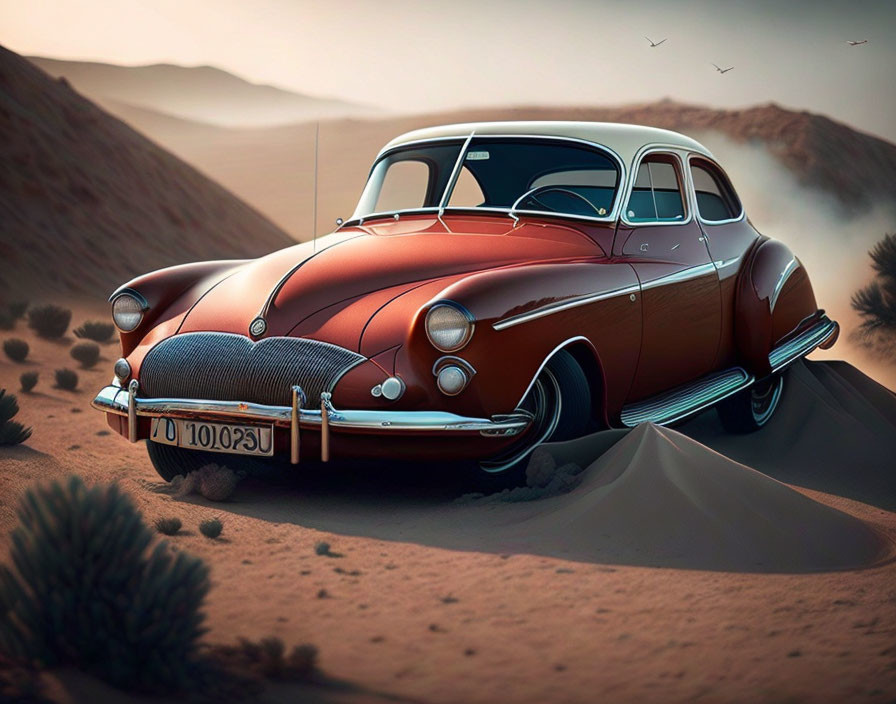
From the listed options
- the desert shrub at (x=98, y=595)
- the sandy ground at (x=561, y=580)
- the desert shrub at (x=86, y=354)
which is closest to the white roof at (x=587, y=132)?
the sandy ground at (x=561, y=580)

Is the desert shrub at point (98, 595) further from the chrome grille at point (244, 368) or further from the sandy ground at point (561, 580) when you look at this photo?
the chrome grille at point (244, 368)

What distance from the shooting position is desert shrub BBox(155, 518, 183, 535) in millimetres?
5141

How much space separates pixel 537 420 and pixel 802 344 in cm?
319

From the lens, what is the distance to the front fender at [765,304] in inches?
297

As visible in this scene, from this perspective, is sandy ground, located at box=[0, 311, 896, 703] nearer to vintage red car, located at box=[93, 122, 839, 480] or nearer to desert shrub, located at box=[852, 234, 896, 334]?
vintage red car, located at box=[93, 122, 839, 480]

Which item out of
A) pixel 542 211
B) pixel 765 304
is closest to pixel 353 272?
pixel 542 211

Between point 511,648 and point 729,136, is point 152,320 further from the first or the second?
point 729,136

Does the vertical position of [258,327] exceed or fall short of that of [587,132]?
it falls short

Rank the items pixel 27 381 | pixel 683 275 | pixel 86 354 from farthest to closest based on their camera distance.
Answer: pixel 86 354 → pixel 27 381 → pixel 683 275

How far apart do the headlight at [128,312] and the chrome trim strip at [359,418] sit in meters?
0.90

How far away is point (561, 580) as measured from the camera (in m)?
4.42

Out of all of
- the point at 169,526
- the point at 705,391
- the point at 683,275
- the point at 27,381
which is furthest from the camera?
the point at 27,381

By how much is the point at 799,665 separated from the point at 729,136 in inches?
2018

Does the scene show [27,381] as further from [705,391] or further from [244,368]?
[705,391]
